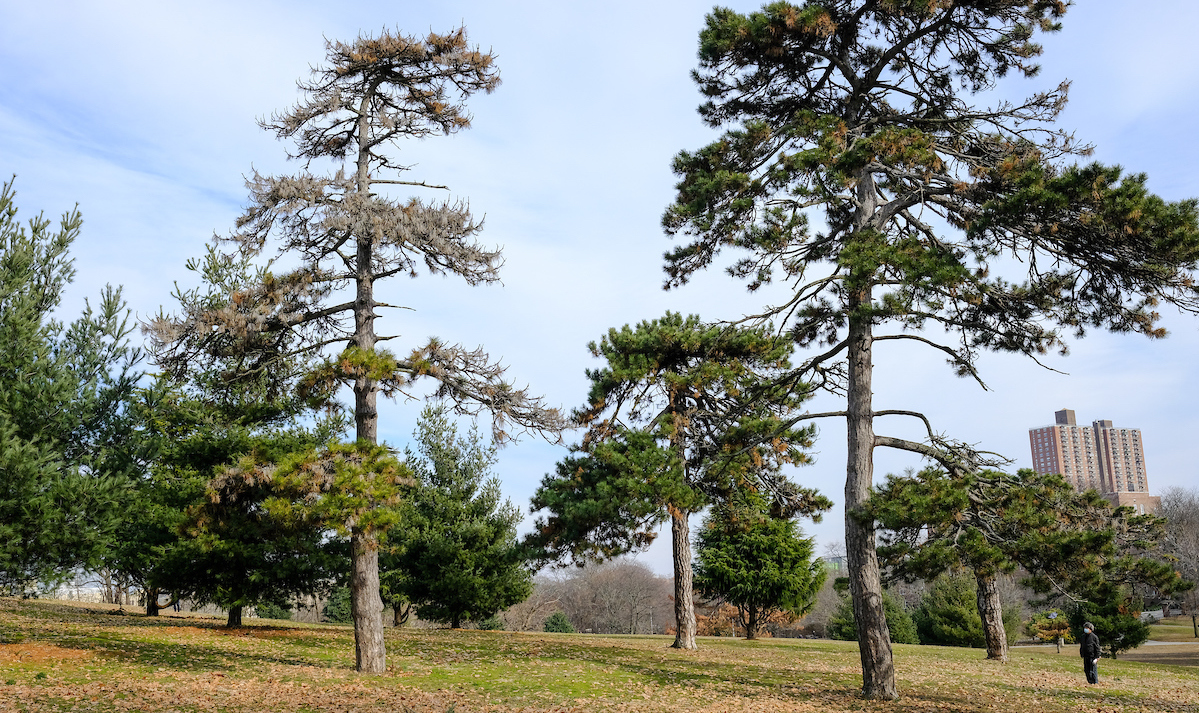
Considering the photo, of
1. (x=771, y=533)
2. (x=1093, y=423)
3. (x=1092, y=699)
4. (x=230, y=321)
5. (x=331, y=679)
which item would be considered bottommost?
(x=1092, y=699)

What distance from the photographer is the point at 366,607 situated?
12391 millimetres

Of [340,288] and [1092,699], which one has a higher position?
[340,288]

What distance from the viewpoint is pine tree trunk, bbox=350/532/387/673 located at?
12.2 meters

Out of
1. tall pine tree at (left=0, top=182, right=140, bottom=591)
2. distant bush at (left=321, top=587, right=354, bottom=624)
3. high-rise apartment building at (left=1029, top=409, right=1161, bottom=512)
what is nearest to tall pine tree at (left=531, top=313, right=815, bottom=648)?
tall pine tree at (left=0, top=182, right=140, bottom=591)

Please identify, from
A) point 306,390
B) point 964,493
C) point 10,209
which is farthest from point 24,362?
point 964,493

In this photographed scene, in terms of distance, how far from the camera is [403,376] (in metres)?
13.3

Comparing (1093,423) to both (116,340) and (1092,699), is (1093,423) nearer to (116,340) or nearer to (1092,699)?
(1092,699)

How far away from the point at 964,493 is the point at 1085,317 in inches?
149

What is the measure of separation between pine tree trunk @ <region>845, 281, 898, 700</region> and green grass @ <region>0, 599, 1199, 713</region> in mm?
563

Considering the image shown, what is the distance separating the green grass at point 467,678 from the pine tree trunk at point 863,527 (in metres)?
0.56

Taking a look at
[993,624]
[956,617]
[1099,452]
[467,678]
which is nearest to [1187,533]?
[956,617]

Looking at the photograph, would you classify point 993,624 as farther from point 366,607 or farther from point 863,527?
point 366,607

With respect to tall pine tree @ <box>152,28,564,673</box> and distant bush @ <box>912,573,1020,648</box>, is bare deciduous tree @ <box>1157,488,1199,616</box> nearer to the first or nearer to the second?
distant bush @ <box>912,573,1020,648</box>

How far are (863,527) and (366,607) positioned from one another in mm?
8224
